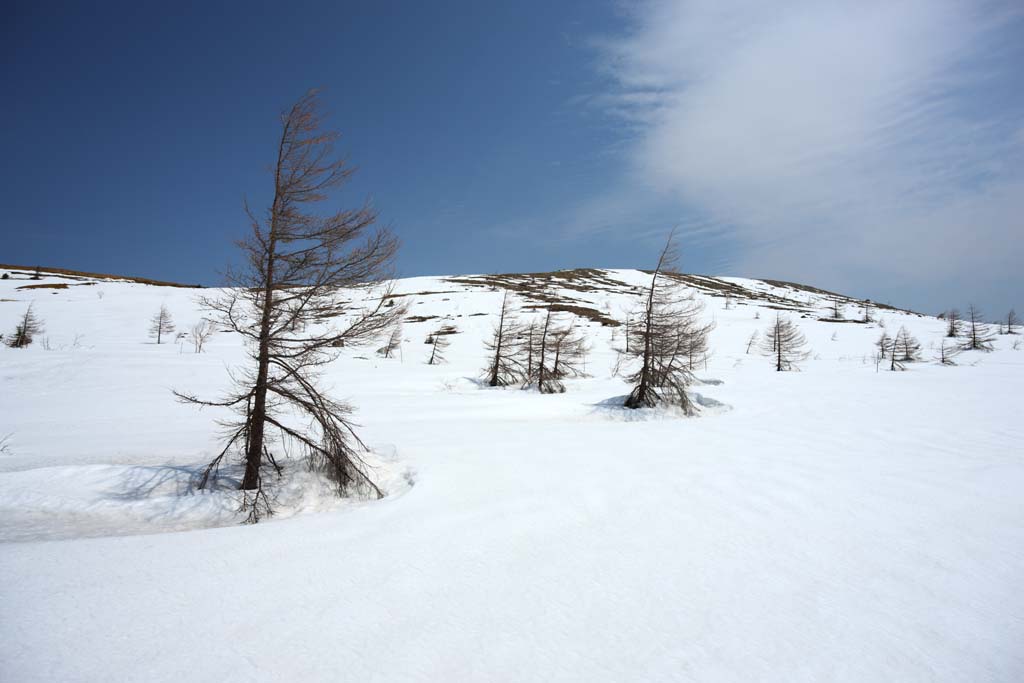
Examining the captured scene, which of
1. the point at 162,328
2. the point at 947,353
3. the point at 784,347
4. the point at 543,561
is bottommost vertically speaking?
the point at 543,561

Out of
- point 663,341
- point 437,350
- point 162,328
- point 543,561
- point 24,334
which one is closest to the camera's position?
point 543,561

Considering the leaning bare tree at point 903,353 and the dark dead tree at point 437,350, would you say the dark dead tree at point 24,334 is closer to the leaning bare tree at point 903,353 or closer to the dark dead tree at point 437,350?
the dark dead tree at point 437,350

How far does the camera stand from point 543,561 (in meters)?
3.87

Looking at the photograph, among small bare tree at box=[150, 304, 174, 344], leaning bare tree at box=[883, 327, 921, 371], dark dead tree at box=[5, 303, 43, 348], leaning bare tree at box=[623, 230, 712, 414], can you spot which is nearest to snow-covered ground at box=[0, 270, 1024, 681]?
leaning bare tree at box=[623, 230, 712, 414]

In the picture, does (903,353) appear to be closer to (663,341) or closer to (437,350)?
(663,341)

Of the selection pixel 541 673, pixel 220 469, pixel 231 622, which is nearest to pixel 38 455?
pixel 220 469

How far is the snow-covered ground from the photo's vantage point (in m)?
2.66

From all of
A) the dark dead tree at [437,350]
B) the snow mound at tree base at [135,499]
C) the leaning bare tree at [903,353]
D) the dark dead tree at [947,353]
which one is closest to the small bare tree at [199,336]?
the dark dead tree at [437,350]

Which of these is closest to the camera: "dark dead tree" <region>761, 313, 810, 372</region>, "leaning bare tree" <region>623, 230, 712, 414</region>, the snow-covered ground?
the snow-covered ground

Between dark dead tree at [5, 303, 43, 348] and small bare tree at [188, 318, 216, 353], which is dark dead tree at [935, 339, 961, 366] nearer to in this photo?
small bare tree at [188, 318, 216, 353]

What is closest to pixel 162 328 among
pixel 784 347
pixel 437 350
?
pixel 437 350

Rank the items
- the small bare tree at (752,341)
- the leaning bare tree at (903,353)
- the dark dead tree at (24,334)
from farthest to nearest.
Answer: the small bare tree at (752,341)
the leaning bare tree at (903,353)
the dark dead tree at (24,334)

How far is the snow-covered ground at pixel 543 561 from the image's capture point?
105 inches

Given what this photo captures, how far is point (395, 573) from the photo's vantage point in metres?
3.68
